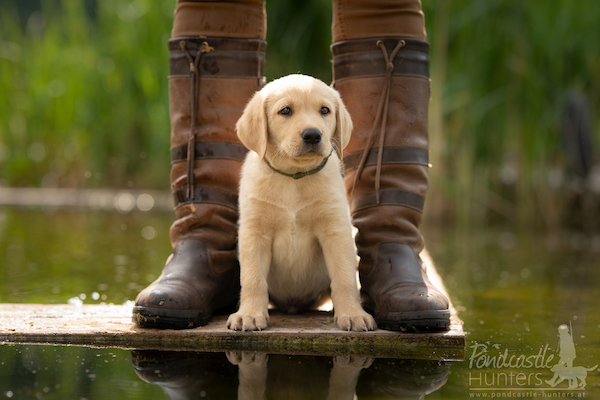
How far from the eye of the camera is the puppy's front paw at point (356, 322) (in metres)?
1.65

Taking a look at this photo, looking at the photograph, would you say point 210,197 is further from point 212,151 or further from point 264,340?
point 264,340

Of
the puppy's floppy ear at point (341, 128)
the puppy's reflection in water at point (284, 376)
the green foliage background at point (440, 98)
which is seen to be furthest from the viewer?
the green foliage background at point (440, 98)

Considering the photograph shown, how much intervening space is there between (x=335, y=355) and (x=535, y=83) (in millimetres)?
3602

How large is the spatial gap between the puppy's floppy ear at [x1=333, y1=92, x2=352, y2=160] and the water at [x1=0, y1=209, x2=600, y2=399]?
22.2 inches

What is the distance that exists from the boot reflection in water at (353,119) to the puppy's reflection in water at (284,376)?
0.39m

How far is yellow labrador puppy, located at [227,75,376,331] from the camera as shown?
1.72 metres

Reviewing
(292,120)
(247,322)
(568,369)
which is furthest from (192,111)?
(568,369)

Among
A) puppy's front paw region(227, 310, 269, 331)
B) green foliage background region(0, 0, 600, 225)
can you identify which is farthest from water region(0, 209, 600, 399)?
green foliage background region(0, 0, 600, 225)

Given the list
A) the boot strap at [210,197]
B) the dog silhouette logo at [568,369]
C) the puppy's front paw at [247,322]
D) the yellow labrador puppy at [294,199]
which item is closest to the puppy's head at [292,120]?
the yellow labrador puppy at [294,199]

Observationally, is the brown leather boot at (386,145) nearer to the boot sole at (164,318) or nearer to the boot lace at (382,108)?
the boot lace at (382,108)

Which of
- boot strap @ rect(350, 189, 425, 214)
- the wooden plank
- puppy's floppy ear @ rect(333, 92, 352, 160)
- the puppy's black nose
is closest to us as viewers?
the wooden plank

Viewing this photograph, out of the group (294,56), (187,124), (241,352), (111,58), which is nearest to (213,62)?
(187,124)

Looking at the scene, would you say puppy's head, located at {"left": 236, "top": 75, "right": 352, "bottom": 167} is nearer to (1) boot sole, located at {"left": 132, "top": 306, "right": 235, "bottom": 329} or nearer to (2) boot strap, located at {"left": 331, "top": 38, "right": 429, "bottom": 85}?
(2) boot strap, located at {"left": 331, "top": 38, "right": 429, "bottom": 85}

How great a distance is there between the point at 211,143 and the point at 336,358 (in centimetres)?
77
